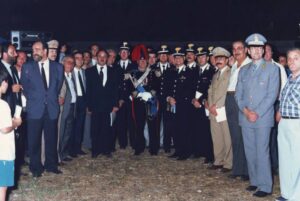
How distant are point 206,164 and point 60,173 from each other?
7.89ft

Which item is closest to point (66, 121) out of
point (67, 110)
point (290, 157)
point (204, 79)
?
point (67, 110)

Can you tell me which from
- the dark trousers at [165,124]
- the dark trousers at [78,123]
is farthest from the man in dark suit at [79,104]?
the dark trousers at [165,124]

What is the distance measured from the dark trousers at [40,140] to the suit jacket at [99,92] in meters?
1.65

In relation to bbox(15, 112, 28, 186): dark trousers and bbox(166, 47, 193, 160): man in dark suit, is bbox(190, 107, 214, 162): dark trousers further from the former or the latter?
bbox(15, 112, 28, 186): dark trousers

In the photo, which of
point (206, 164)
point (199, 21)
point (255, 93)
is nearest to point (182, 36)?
point (199, 21)

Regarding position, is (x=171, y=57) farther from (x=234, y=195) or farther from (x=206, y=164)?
(x=234, y=195)

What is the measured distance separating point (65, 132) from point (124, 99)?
143cm

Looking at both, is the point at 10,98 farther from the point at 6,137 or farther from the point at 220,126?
the point at 220,126

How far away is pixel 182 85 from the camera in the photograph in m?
9.07

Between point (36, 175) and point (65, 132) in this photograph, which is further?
point (65, 132)

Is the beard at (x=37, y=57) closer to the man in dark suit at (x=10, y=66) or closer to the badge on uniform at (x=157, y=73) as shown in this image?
the man in dark suit at (x=10, y=66)

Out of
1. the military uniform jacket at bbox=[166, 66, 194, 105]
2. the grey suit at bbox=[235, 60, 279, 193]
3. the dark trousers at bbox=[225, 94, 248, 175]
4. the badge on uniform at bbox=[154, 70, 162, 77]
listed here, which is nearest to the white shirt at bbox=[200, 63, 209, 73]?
the military uniform jacket at bbox=[166, 66, 194, 105]

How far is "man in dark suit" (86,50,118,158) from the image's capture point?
9.37 m

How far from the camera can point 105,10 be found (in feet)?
63.3
